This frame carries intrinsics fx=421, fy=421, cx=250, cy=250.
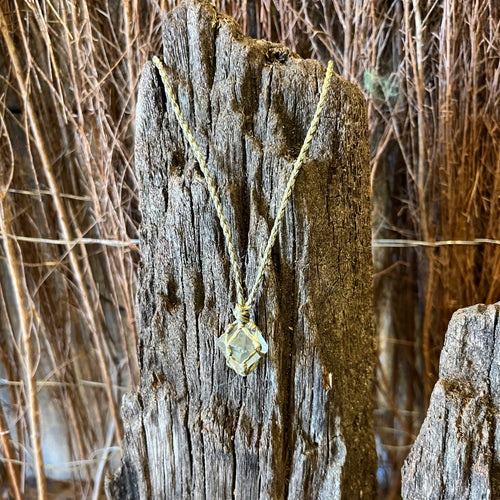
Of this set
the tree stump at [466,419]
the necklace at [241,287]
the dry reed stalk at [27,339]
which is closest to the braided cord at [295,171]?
the necklace at [241,287]

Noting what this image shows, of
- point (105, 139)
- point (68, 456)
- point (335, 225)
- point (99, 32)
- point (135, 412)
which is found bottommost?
point (68, 456)

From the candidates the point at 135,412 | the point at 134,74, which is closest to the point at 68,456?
the point at 135,412

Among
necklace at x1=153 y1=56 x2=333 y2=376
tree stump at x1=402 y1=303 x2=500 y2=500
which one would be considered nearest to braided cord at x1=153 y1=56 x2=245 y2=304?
necklace at x1=153 y1=56 x2=333 y2=376

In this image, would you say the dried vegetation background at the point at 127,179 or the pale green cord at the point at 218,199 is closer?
the pale green cord at the point at 218,199

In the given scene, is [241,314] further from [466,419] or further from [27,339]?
[27,339]

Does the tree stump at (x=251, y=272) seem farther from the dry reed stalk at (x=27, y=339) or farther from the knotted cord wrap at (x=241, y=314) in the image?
the dry reed stalk at (x=27, y=339)

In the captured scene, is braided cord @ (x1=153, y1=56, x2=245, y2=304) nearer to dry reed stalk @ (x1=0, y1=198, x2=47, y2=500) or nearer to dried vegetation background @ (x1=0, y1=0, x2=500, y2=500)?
dried vegetation background @ (x1=0, y1=0, x2=500, y2=500)

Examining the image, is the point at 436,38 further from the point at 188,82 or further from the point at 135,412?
the point at 135,412
